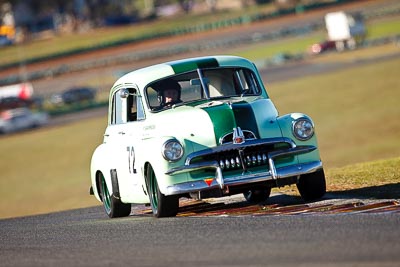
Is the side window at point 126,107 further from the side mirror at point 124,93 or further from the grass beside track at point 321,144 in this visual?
the grass beside track at point 321,144

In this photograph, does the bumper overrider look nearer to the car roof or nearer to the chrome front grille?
the chrome front grille

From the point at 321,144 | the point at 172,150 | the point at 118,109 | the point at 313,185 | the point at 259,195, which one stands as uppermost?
the point at 118,109

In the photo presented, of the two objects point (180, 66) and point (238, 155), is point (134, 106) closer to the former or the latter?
point (180, 66)

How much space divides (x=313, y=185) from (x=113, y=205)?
106 inches

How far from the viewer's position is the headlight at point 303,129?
11.4 meters

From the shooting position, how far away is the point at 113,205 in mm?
13070

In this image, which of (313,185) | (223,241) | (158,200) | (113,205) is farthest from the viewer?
(113,205)

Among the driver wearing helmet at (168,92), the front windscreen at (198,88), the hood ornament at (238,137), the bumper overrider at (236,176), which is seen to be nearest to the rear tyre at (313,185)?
the bumper overrider at (236,176)

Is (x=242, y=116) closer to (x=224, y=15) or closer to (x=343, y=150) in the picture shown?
(x=343, y=150)

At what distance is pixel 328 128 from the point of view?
3634 cm

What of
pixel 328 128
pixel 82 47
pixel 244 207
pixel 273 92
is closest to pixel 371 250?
pixel 244 207

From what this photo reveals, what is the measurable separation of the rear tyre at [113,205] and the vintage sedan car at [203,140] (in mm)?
20

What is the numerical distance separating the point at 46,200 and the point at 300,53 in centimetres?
4798

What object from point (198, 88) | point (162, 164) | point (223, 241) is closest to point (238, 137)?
point (162, 164)
